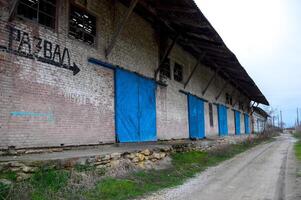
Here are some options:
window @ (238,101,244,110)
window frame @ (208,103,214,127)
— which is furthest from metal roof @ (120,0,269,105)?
window @ (238,101,244,110)

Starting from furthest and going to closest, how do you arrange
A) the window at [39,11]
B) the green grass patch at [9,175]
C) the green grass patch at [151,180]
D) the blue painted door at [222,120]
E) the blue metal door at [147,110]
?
the blue painted door at [222,120] < the blue metal door at [147,110] < the window at [39,11] < the green grass patch at [151,180] < the green grass patch at [9,175]

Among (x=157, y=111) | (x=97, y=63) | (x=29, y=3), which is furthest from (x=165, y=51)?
(x=29, y=3)

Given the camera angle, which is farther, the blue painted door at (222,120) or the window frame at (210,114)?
the blue painted door at (222,120)

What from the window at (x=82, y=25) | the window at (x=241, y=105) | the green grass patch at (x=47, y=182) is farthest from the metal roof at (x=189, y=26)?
the window at (x=241, y=105)

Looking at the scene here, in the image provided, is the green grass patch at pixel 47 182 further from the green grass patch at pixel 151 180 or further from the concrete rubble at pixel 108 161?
the green grass patch at pixel 151 180

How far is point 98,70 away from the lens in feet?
39.3

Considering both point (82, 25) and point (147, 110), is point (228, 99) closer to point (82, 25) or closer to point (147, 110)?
point (147, 110)

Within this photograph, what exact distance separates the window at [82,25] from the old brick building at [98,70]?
1.2 inches

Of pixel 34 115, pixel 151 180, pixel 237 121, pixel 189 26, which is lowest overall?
pixel 151 180

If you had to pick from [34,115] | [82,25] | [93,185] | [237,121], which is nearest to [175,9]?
[82,25]

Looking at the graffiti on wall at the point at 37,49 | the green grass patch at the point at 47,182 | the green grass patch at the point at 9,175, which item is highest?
the graffiti on wall at the point at 37,49

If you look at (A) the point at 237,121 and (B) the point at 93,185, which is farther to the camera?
(A) the point at 237,121

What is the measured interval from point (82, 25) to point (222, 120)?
1939 centimetres

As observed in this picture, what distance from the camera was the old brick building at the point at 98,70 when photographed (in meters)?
8.77
